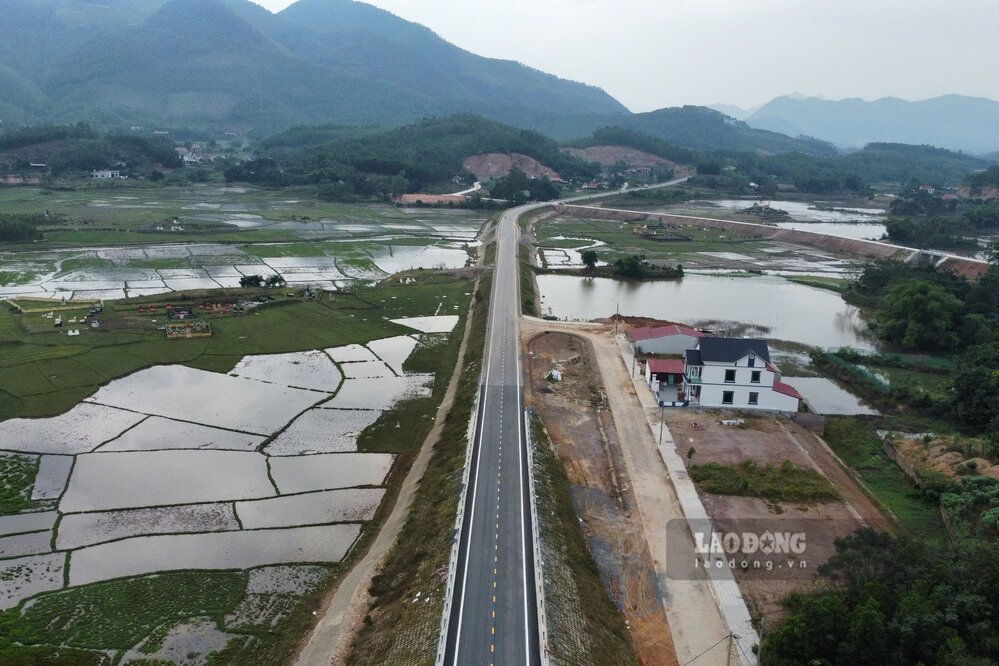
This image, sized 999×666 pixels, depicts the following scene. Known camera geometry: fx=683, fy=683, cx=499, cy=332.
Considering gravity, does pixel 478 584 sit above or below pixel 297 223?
below

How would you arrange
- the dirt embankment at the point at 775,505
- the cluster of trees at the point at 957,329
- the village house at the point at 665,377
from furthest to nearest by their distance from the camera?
the village house at the point at 665,377 < the cluster of trees at the point at 957,329 < the dirt embankment at the point at 775,505

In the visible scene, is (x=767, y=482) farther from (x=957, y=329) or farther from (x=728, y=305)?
(x=728, y=305)

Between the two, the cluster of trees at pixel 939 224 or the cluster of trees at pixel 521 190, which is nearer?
the cluster of trees at pixel 939 224

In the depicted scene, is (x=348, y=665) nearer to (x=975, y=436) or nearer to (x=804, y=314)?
(x=975, y=436)

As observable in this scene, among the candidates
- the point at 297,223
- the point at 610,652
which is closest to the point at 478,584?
the point at 610,652

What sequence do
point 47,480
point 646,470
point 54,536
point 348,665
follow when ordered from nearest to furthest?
point 348,665 < point 54,536 < point 47,480 < point 646,470

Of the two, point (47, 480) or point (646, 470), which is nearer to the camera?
point (47, 480)

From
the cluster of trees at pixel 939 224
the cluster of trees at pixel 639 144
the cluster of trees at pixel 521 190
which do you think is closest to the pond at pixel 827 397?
the cluster of trees at pixel 939 224

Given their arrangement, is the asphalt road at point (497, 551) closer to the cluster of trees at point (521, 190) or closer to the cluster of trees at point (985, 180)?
the cluster of trees at point (521, 190)
